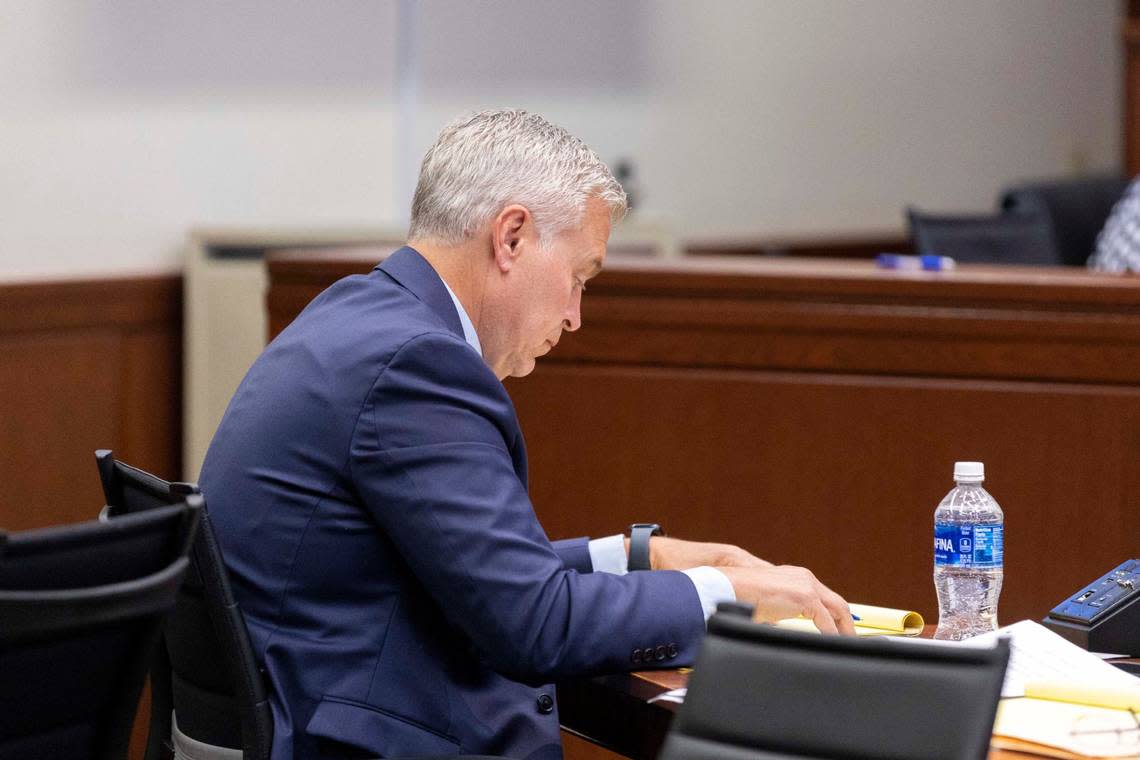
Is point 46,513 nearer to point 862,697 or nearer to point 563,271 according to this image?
point 563,271

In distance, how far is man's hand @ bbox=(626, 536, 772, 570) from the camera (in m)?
2.27

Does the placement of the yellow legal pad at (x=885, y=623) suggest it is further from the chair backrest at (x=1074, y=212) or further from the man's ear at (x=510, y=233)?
the chair backrest at (x=1074, y=212)

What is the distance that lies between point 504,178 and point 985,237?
12.8ft

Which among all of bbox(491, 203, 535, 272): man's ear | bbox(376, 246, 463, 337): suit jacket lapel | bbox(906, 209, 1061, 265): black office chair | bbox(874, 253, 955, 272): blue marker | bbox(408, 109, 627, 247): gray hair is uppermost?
bbox(408, 109, 627, 247): gray hair

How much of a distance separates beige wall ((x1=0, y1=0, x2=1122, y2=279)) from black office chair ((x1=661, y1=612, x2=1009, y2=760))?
3.14 meters

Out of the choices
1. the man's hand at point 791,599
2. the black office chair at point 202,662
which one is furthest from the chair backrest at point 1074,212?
the black office chair at point 202,662

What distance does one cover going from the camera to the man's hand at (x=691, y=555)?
2.27 m

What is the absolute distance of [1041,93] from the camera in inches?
352

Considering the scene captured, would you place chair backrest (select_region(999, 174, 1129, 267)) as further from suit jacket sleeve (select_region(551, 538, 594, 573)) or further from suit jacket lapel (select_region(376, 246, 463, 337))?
suit jacket lapel (select_region(376, 246, 463, 337))

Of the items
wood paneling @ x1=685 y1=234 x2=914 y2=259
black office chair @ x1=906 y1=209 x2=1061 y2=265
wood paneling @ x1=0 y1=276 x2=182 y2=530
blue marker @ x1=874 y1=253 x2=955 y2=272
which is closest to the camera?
blue marker @ x1=874 y1=253 x2=955 y2=272

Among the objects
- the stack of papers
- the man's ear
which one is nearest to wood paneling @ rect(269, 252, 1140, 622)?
the stack of papers

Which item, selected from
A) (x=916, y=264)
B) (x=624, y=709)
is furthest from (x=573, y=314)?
(x=916, y=264)

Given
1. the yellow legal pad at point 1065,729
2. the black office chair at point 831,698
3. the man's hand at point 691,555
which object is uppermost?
the black office chair at point 831,698

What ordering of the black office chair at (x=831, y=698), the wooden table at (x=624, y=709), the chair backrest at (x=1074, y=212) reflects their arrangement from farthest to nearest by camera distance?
the chair backrest at (x=1074, y=212), the wooden table at (x=624, y=709), the black office chair at (x=831, y=698)
